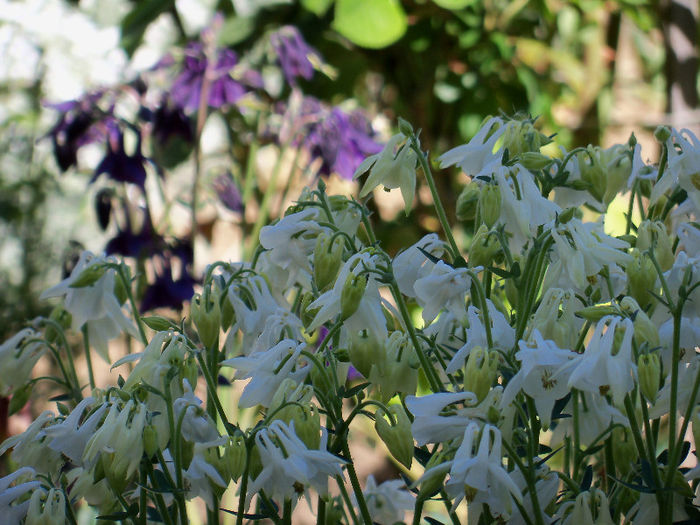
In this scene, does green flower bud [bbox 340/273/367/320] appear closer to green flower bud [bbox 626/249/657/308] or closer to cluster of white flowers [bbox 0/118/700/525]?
cluster of white flowers [bbox 0/118/700/525]

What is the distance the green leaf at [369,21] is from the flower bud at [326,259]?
0.88 meters

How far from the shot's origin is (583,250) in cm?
48

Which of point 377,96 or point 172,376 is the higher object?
point 172,376

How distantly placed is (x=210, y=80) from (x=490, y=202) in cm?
82

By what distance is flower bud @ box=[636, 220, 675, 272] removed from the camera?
1.85ft

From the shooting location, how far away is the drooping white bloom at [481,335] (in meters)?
0.50

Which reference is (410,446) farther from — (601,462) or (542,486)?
(601,462)

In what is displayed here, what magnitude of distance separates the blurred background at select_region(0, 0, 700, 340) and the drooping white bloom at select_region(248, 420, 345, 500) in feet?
1.65

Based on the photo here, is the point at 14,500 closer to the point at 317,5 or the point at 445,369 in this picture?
the point at 445,369

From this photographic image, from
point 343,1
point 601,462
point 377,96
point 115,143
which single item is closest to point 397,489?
point 601,462

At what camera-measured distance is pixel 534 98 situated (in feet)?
5.27

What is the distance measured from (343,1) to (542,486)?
1.00 metres

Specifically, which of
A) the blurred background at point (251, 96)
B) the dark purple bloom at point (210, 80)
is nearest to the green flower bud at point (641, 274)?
the blurred background at point (251, 96)

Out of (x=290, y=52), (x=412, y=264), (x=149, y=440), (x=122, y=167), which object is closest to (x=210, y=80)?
(x=290, y=52)
